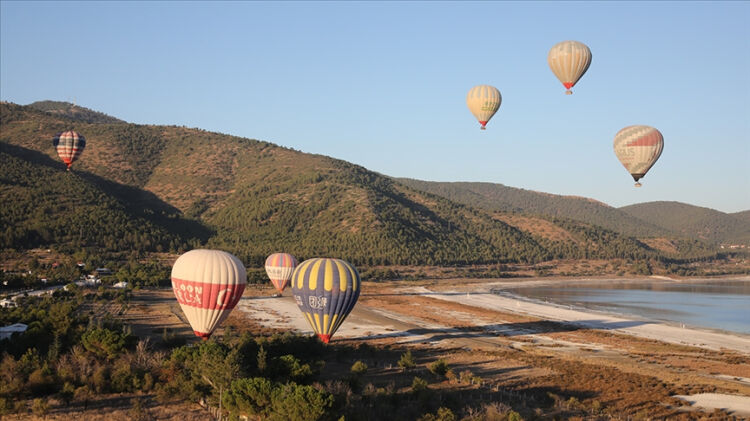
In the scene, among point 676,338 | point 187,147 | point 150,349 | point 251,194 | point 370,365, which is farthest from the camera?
point 187,147

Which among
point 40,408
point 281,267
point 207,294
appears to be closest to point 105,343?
point 207,294

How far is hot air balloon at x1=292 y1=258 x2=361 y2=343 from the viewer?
34.1 m

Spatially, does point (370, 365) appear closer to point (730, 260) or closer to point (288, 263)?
point (288, 263)

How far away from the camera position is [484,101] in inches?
2494

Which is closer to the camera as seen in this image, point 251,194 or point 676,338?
point 676,338

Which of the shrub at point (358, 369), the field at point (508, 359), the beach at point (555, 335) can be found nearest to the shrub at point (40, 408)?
the field at point (508, 359)

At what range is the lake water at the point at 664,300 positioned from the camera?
2557 inches

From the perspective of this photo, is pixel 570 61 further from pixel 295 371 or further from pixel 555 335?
pixel 295 371

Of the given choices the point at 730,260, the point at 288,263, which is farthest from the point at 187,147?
the point at 730,260

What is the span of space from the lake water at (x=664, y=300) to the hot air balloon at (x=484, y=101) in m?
24.1

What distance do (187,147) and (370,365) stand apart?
156703 mm

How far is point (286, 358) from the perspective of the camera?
27.1m

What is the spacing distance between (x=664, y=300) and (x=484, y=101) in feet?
131

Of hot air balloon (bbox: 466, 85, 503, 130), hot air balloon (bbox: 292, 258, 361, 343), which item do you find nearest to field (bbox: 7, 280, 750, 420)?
hot air balloon (bbox: 292, 258, 361, 343)
